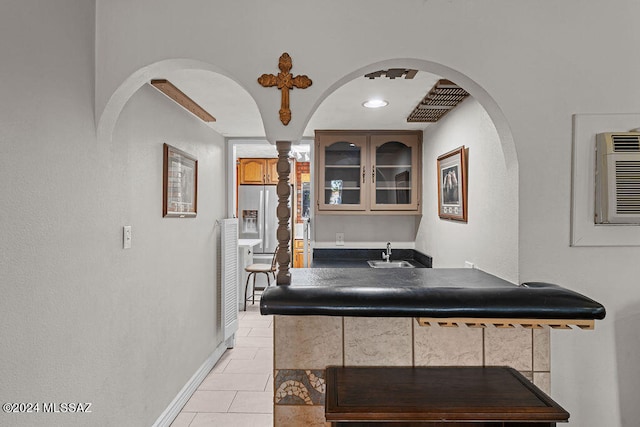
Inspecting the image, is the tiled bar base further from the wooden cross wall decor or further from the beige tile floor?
the beige tile floor

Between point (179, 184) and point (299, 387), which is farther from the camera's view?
point (179, 184)

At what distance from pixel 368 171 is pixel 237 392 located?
2245mm

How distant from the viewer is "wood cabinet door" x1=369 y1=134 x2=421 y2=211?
3664 millimetres

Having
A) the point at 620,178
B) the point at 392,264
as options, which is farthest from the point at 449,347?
the point at 392,264

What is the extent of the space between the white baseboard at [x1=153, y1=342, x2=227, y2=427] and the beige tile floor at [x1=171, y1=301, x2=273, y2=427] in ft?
0.12

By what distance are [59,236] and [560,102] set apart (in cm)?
195

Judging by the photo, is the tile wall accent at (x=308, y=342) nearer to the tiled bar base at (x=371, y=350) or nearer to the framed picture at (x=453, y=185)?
the tiled bar base at (x=371, y=350)

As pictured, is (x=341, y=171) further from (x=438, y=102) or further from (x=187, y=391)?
(x=187, y=391)

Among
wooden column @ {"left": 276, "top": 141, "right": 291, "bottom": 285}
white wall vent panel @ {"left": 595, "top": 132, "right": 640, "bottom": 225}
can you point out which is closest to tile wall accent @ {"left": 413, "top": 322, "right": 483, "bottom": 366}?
wooden column @ {"left": 276, "top": 141, "right": 291, "bottom": 285}

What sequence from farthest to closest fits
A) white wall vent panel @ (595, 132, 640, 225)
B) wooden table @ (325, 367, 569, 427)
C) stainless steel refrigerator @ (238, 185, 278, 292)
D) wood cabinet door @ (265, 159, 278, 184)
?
wood cabinet door @ (265, 159, 278, 184) < stainless steel refrigerator @ (238, 185, 278, 292) < white wall vent panel @ (595, 132, 640, 225) < wooden table @ (325, 367, 569, 427)

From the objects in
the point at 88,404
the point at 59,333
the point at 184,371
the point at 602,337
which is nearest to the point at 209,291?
the point at 184,371

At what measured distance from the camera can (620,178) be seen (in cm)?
137

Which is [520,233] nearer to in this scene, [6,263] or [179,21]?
[179,21]

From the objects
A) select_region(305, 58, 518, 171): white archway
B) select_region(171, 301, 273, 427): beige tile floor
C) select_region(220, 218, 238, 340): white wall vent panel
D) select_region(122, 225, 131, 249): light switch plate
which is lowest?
select_region(171, 301, 273, 427): beige tile floor
